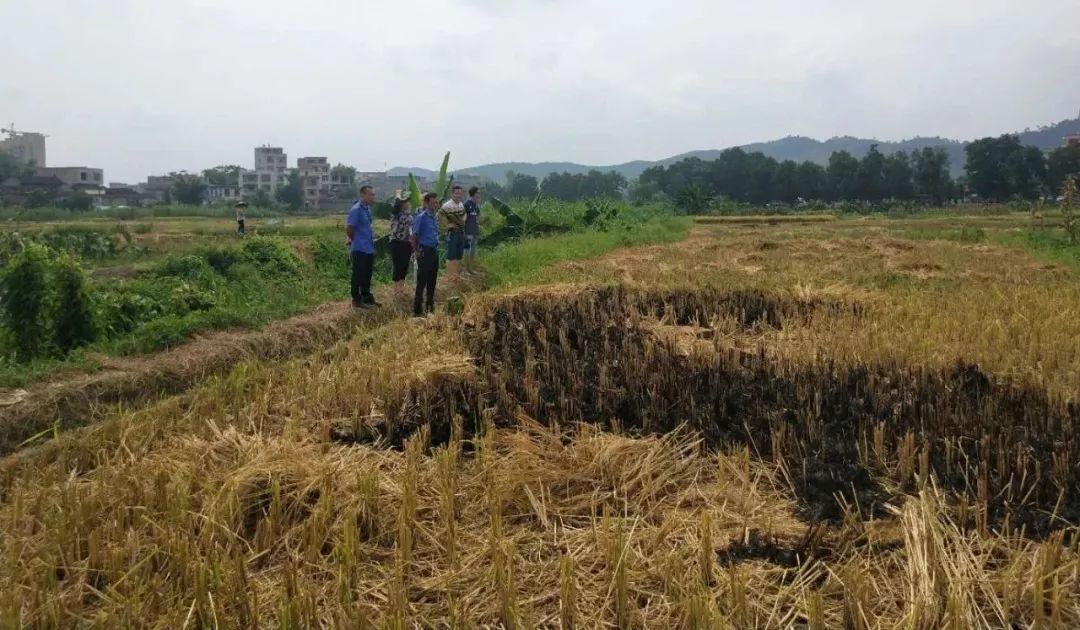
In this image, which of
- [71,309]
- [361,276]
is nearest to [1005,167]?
[361,276]

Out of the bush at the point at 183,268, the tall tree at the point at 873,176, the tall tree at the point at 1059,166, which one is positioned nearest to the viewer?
the bush at the point at 183,268

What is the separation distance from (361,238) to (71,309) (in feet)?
10.8

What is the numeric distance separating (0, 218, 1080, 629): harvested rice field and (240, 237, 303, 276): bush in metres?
6.42

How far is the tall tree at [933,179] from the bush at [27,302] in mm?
70099

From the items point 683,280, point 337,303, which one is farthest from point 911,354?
point 337,303

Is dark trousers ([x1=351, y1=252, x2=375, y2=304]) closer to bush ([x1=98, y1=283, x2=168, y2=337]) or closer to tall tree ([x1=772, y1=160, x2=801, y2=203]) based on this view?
bush ([x1=98, y1=283, x2=168, y2=337])

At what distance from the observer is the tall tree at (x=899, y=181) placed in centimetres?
6838

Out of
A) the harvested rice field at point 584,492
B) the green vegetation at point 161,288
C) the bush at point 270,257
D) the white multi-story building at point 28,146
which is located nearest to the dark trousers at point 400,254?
the green vegetation at point 161,288

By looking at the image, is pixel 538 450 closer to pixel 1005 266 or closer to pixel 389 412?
pixel 389 412

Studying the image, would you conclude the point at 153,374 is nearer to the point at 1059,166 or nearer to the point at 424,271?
the point at 424,271

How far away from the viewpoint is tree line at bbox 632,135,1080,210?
197 feet

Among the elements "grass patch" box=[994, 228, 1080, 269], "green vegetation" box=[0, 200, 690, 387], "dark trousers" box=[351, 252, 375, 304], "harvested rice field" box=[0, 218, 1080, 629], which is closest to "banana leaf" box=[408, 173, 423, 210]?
"green vegetation" box=[0, 200, 690, 387]

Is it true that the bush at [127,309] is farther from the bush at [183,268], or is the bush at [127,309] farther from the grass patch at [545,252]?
the grass patch at [545,252]

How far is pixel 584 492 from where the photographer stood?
3756 millimetres
